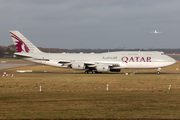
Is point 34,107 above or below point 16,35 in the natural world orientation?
below

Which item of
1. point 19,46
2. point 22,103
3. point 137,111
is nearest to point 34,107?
point 22,103

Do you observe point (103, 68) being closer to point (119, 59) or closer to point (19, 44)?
point (119, 59)

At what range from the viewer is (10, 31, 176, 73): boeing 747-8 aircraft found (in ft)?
149

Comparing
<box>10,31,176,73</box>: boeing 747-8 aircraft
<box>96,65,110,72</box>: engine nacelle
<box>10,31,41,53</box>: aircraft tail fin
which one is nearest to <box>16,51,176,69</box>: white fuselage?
<box>10,31,176,73</box>: boeing 747-8 aircraft

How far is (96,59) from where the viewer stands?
47219mm

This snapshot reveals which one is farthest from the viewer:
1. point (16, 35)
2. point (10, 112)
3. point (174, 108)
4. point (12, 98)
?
point (16, 35)

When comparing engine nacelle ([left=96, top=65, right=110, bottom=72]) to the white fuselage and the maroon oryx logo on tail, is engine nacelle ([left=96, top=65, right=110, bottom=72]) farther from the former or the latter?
the maroon oryx logo on tail

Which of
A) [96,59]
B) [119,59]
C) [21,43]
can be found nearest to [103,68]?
[96,59]

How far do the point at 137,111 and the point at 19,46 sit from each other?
125 feet

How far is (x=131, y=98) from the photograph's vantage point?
70.1 ft

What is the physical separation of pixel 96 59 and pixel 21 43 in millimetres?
16228

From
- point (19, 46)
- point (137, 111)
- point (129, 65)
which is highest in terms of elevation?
point (19, 46)

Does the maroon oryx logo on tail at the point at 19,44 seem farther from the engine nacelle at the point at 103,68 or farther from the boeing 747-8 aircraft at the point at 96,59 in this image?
the engine nacelle at the point at 103,68

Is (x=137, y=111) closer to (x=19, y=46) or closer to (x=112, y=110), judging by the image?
(x=112, y=110)
